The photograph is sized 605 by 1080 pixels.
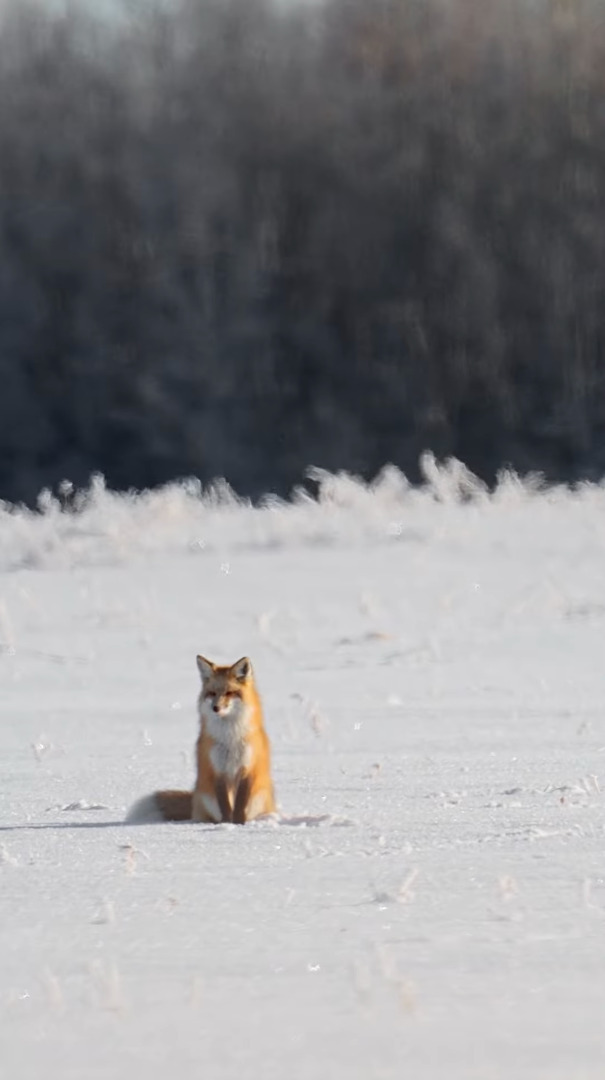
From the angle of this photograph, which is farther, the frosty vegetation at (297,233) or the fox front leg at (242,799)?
the frosty vegetation at (297,233)

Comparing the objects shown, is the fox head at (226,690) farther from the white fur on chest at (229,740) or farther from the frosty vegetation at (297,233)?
the frosty vegetation at (297,233)

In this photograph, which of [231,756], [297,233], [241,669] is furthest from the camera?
[297,233]

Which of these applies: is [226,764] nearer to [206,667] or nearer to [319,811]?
[319,811]

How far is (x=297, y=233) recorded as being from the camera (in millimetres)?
28094

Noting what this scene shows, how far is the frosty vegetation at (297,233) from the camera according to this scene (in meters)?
26.5

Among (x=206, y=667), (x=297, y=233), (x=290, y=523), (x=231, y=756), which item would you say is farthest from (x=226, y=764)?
(x=297, y=233)

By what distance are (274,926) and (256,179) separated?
A: 967 inches

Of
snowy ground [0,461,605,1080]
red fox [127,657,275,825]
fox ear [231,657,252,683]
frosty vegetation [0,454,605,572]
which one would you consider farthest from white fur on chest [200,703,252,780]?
frosty vegetation [0,454,605,572]

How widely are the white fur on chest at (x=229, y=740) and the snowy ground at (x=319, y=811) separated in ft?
0.86

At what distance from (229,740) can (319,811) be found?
1.28 feet

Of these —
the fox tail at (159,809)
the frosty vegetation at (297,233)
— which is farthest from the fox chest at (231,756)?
the frosty vegetation at (297,233)

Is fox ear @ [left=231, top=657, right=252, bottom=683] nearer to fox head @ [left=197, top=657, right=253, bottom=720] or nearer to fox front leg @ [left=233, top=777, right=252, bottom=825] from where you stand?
fox head @ [left=197, top=657, right=253, bottom=720]

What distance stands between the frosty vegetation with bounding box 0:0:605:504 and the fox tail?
1965 cm

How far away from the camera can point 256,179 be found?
28.1 metres
